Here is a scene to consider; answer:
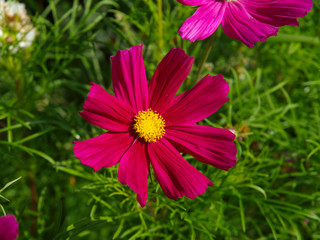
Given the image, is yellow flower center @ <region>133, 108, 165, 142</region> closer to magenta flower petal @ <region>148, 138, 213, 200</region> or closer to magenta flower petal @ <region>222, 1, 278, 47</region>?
magenta flower petal @ <region>148, 138, 213, 200</region>

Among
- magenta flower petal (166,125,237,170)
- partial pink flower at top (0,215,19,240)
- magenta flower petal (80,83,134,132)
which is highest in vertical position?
magenta flower petal (80,83,134,132)

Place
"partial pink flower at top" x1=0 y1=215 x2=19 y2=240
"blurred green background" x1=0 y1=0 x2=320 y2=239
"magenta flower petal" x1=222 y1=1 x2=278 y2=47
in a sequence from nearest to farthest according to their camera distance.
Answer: "partial pink flower at top" x1=0 y1=215 x2=19 y2=240 → "magenta flower petal" x1=222 y1=1 x2=278 y2=47 → "blurred green background" x1=0 y1=0 x2=320 y2=239

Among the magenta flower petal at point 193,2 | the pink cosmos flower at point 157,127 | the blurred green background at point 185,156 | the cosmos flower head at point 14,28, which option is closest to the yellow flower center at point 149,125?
the pink cosmos flower at point 157,127

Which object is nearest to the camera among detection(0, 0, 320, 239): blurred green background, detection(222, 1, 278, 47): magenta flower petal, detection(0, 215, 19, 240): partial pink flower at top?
detection(0, 215, 19, 240): partial pink flower at top

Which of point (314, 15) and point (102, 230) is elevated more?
point (314, 15)

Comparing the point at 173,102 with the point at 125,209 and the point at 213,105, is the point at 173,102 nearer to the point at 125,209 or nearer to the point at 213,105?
the point at 213,105

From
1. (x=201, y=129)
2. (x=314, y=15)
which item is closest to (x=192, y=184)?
(x=201, y=129)

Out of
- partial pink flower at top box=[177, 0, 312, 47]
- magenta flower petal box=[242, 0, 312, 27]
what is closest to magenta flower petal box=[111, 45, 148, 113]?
partial pink flower at top box=[177, 0, 312, 47]

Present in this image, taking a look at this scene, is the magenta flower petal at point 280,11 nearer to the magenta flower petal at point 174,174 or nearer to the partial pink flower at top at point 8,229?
the magenta flower petal at point 174,174
